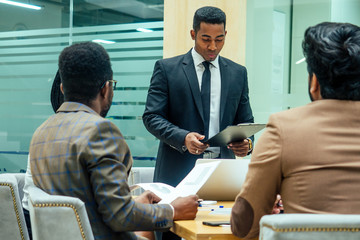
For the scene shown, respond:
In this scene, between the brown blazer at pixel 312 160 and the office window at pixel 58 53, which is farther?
the office window at pixel 58 53

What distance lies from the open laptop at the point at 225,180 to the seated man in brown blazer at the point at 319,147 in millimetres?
839

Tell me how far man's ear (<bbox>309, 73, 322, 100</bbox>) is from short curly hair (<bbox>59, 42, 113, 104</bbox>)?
2.68ft

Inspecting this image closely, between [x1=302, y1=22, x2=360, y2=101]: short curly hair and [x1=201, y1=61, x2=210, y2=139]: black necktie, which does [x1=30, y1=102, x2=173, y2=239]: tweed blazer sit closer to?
[x1=302, y1=22, x2=360, y2=101]: short curly hair

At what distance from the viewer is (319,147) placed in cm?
160

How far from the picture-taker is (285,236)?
4.21 ft

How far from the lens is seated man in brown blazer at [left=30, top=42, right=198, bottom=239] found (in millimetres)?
1850

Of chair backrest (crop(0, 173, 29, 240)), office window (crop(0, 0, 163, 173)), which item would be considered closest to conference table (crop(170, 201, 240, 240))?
chair backrest (crop(0, 173, 29, 240))

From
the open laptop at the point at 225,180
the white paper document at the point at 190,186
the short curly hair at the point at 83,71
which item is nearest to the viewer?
the short curly hair at the point at 83,71

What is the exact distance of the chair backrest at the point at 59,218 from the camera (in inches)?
67.1

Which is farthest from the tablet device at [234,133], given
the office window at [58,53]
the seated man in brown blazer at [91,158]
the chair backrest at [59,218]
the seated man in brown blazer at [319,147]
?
the office window at [58,53]

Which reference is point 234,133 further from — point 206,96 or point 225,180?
point 206,96

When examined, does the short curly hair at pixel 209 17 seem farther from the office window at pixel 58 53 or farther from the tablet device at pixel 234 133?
the office window at pixel 58 53

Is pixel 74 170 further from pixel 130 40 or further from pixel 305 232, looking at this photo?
pixel 130 40

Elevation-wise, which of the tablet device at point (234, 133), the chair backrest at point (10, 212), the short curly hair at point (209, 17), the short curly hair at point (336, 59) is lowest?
the chair backrest at point (10, 212)
